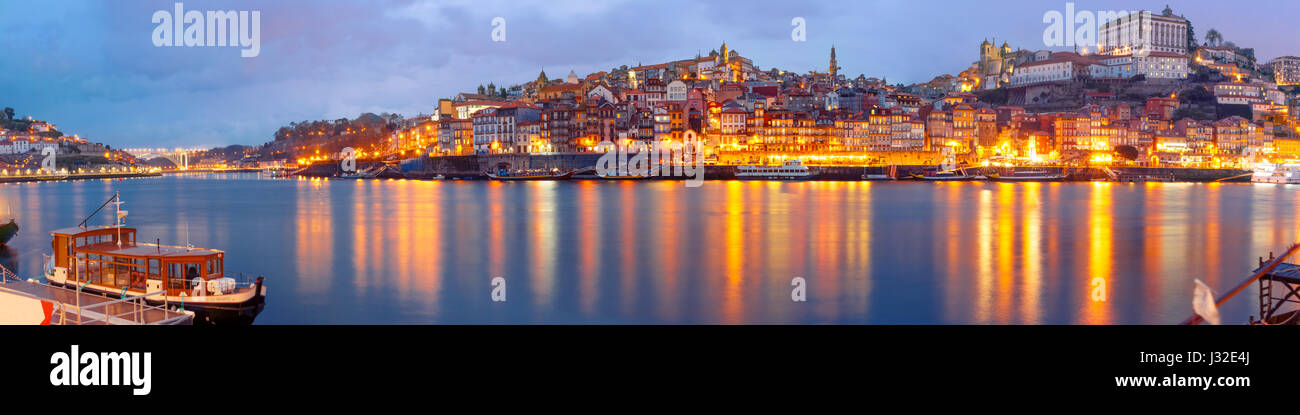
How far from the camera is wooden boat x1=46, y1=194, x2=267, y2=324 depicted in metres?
9.10

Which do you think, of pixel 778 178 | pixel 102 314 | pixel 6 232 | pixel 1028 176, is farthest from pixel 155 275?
pixel 1028 176

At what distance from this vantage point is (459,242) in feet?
70.5

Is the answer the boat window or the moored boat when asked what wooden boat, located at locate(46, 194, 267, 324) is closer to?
the boat window

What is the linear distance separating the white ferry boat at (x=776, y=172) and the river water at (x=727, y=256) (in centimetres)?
2307

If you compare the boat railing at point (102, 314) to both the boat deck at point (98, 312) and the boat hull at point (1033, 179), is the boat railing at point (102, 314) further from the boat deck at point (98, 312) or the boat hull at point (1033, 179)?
the boat hull at point (1033, 179)

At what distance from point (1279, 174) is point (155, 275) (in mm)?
68566

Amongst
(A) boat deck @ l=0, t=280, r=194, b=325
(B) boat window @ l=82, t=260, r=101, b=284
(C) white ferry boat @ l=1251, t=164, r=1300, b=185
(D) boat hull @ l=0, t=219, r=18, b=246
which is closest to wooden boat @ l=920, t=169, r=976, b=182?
(C) white ferry boat @ l=1251, t=164, r=1300, b=185

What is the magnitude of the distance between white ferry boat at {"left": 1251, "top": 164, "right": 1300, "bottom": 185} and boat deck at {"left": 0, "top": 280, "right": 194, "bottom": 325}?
6742 centimetres

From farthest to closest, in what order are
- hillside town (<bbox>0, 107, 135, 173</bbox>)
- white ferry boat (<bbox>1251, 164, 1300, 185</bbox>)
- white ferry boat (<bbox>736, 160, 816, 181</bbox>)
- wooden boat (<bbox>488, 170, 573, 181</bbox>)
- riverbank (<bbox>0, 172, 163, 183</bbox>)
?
hillside town (<bbox>0, 107, 135, 173</bbox>)
riverbank (<bbox>0, 172, 163, 183</bbox>)
wooden boat (<bbox>488, 170, 573, 181</bbox>)
white ferry boat (<bbox>736, 160, 816, 181</bbox>)
white ferry boat (<bbox>1251, 164, 1300, 185</bbox>)
